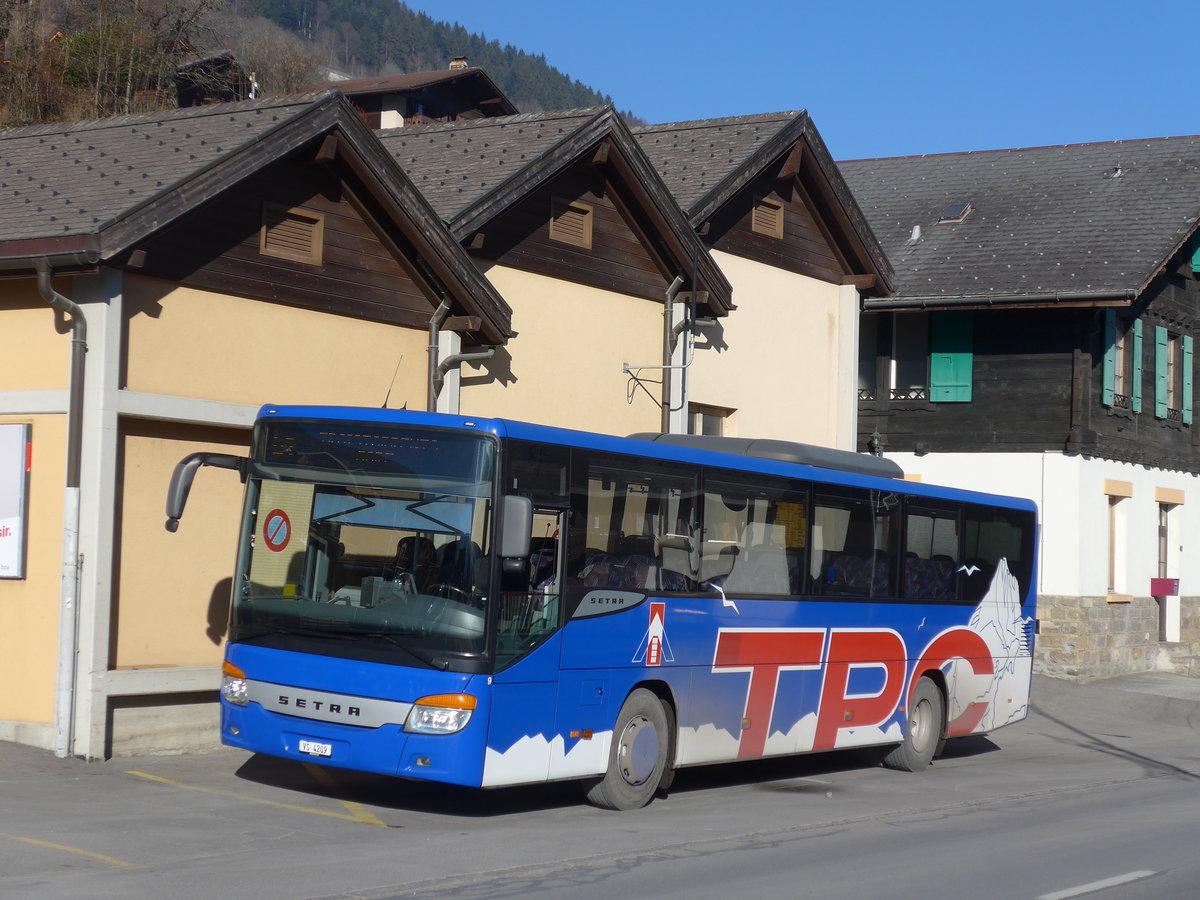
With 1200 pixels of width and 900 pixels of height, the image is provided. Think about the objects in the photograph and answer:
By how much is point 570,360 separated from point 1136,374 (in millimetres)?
15111

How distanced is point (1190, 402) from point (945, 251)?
604cm

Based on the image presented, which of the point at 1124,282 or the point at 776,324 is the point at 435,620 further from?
the point at 1124,282

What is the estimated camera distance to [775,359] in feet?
72.8

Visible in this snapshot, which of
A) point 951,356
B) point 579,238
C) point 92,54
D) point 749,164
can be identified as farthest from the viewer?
point 92,54

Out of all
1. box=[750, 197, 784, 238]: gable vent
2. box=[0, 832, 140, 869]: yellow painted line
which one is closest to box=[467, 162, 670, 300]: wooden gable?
box=[750, 197, 784, 238]: gable vent

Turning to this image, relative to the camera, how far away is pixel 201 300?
13375 millimetres

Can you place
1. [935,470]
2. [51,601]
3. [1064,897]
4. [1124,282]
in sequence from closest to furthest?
[1064,897] < [51,601] < [1124,282] < [935,470]

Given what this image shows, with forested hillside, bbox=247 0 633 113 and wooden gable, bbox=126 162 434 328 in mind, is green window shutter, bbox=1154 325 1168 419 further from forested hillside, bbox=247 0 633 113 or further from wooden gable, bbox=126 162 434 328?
forested hillside, bbox=247 0 633 113

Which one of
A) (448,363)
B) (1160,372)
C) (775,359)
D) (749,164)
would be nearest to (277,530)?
(448,363)

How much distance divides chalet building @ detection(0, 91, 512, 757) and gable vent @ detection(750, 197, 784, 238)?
767 centimetres

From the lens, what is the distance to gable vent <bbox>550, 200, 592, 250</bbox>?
18078 millimetres

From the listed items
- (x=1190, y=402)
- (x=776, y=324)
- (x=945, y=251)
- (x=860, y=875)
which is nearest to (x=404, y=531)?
(x=860, y=875)

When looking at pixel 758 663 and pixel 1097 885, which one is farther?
pixel 758 663

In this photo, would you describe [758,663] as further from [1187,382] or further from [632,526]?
[1187,382]
